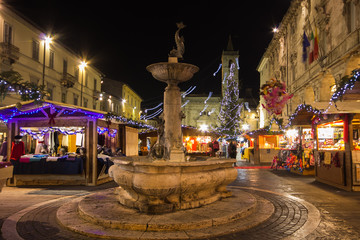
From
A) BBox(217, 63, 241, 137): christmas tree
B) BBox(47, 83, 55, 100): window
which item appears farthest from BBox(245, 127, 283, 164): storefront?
BBox(217, 63, 241, 137): christmas tree

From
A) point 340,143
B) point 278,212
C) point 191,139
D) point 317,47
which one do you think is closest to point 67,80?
point 191,139

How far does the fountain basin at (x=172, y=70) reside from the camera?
8336 mm

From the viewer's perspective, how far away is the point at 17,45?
22.0 m

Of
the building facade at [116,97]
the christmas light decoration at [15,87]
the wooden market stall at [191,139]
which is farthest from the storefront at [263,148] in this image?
the building facade at [116,97]

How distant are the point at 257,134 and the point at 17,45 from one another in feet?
65.9

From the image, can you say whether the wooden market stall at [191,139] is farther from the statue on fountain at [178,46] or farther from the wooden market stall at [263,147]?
the statue on fountain at [178,46]

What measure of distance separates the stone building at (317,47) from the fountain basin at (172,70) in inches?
198

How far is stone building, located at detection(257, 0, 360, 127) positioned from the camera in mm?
16469

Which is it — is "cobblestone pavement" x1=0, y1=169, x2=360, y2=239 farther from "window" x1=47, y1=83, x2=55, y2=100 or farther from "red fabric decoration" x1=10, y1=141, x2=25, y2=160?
"window" x1=47, y1=83, x2=55, y2=100

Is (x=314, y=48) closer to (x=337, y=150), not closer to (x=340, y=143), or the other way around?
(x=340, y=143)

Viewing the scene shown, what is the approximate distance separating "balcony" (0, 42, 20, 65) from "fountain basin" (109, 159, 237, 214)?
701 inches

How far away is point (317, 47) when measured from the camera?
2111 centimetres

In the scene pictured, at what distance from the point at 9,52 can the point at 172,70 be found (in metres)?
17.1

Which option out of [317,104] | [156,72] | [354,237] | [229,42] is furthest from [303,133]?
[229,42]
